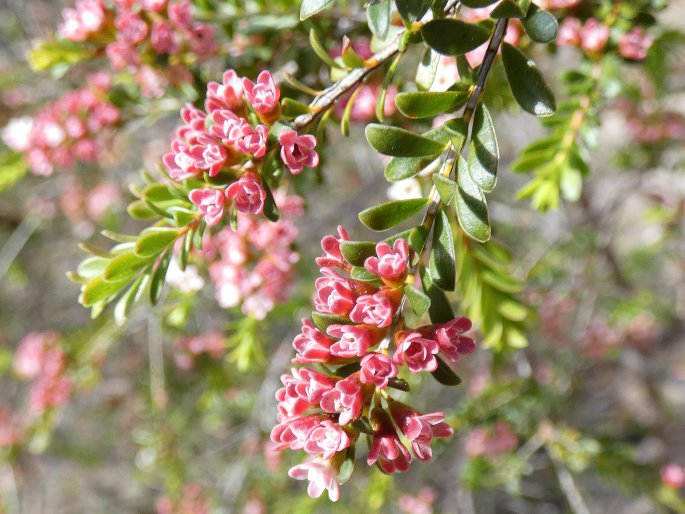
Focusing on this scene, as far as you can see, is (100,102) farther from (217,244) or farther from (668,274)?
(668,274)

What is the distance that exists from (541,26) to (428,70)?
0.47 ft

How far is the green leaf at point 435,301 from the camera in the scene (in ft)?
2.17

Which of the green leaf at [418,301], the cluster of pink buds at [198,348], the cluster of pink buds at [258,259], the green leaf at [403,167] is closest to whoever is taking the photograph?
the green leaf at [418,301]

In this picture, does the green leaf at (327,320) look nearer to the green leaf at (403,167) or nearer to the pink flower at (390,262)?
the pink flower at (390,262)

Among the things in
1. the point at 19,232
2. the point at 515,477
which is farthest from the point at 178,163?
the point at 19,232

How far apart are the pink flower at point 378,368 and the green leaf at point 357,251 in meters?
0.10

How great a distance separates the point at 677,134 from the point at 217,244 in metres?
1.72

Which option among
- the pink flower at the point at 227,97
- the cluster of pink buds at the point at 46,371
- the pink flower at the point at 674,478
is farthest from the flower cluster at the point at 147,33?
the pink flower at the point at 674,478

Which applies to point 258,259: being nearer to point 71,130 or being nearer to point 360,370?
point 71,130

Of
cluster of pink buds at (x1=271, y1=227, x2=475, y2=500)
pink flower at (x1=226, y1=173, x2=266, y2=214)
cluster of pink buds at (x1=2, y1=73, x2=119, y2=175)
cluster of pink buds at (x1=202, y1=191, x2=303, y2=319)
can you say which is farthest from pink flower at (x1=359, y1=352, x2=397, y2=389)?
cluster of pink buds at (x1=2, y1=73, x2=119, y2=175)

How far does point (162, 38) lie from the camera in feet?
3.57

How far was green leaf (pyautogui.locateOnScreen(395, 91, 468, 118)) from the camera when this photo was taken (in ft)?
2.17

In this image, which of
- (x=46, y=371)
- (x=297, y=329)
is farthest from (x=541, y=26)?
(x=297, y=329)

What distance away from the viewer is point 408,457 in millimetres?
633
